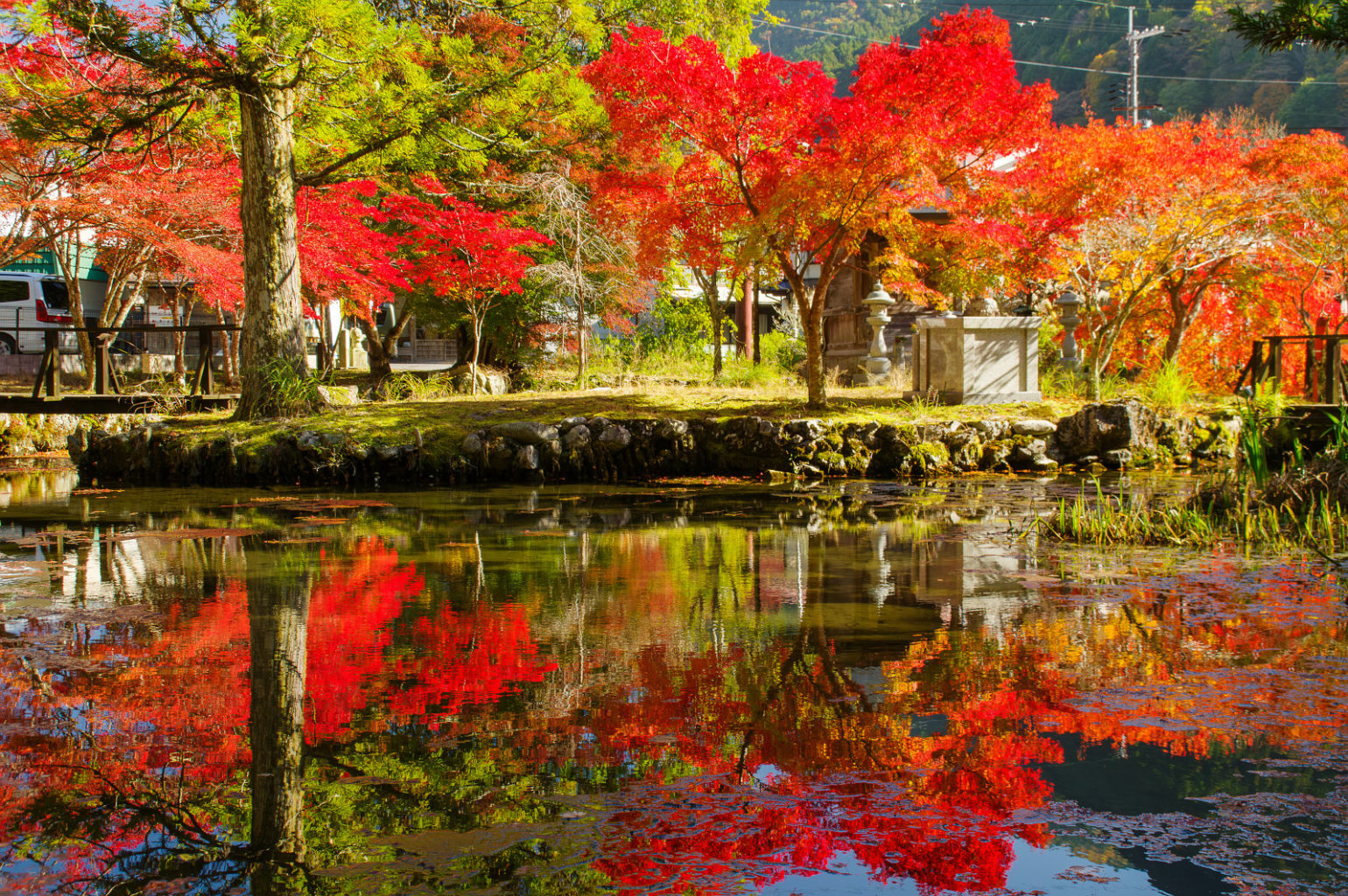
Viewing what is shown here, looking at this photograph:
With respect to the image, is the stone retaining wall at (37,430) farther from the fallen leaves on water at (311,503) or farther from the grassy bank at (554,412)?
the fallen leaves on water at (311,503)

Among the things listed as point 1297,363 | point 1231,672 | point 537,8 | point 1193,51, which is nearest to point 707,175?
point 537,8

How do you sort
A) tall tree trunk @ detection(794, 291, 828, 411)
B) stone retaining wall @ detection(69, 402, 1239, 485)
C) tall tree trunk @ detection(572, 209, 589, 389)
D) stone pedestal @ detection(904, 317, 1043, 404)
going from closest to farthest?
stone retaining wall @ detection(69, 402, 1239, 485) < tall tree trunk @ detection(794, 291, 828, 411) < stone pedestal @ detection(904, 317, 1043, 404) < tall tree trunk @ detection(572, 209, 589, 389)

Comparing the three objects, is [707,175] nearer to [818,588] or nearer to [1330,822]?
[818,588]

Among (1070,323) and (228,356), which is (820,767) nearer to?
(1070,323)

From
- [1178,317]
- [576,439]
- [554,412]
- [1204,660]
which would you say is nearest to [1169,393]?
[1178,317]

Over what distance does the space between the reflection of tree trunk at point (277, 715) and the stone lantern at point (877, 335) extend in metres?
13.7

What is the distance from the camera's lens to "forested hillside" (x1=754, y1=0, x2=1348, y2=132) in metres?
39.0

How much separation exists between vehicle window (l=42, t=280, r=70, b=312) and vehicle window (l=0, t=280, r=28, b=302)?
1.57ft

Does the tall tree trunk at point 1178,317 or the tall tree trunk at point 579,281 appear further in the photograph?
the tall tree trunk at point 1178,317

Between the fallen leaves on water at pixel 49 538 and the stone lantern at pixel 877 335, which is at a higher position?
the stone lantern at pixel 877 335

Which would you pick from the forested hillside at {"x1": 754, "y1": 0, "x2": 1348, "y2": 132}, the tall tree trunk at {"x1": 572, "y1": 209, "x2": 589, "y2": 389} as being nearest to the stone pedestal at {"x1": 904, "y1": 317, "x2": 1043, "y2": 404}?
the tall tree trunk at {"x1": 572, "y1": 209, "x2": 589, "y2": 389}

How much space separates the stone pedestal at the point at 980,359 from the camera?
542 inches

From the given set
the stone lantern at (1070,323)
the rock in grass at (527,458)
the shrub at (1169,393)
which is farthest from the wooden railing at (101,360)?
the shrub at (1169,393)

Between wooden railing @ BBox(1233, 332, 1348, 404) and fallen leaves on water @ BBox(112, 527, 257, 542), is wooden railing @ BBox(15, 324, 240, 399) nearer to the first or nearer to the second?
fallen leaves on water @ BBox(112, 527, 257, 542)
